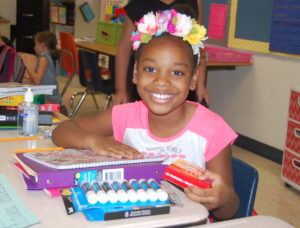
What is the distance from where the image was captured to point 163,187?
3.57ft

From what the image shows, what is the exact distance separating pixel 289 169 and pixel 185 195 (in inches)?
93.1

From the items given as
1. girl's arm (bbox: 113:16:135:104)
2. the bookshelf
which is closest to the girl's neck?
girl's arm (bbox: 113:16:135:104)

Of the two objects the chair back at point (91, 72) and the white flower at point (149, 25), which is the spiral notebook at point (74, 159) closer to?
the white flower at point (149, 25)

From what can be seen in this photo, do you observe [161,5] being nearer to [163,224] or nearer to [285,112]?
[163,224]

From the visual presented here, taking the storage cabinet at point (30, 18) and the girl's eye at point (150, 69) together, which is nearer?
the girl's eye at point (150, 69)

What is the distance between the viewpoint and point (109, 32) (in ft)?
17.5

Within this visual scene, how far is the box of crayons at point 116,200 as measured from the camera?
975mm

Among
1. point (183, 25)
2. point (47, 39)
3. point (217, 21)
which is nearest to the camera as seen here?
point (183, 25)

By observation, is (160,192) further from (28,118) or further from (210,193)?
(28,118)

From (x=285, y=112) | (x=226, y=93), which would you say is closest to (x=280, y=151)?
(x=285, y=112)

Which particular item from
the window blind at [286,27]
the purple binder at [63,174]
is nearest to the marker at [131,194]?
the purple binder at [63,174]

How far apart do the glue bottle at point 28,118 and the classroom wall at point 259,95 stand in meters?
2.51

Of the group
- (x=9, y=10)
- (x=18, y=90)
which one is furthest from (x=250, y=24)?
(x=9, y=10)

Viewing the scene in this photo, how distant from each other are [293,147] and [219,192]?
7.62 ft
